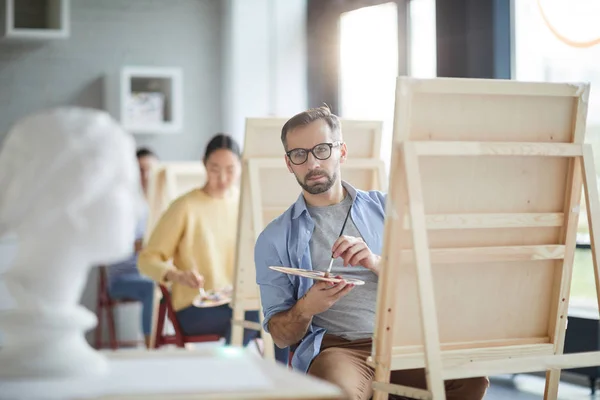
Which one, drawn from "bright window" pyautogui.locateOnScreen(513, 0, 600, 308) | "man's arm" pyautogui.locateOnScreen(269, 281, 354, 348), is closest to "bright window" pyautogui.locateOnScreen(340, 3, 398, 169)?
"bright window" pyautogui.locateOnScreen(513, 0, 600, 308)

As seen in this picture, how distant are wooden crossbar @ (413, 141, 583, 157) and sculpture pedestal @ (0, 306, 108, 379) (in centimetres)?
98

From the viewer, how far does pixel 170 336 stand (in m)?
4.16

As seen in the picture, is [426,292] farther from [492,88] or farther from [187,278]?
[187,278]

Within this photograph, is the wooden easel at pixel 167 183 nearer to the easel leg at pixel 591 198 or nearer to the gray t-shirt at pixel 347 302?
the gray t-shirt at pixel 347 302

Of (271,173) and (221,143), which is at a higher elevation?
(221,143)

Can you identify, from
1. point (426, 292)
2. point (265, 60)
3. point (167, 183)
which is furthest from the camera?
point (265, 60)

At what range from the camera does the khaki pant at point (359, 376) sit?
7.63 ft

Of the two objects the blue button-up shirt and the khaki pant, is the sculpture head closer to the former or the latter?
the khaki pant

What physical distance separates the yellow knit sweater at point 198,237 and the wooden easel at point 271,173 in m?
0.88

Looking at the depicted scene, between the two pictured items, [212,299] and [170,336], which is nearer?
[212,299]

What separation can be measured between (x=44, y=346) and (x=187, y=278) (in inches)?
104

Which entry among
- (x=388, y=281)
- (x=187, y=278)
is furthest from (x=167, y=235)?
(x=388, y=281)

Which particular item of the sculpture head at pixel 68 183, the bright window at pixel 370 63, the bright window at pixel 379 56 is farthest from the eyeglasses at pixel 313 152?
the bright window at pixel 370 63

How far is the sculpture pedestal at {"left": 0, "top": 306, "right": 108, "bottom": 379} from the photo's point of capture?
126 cm
